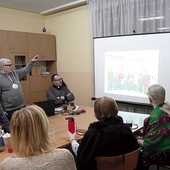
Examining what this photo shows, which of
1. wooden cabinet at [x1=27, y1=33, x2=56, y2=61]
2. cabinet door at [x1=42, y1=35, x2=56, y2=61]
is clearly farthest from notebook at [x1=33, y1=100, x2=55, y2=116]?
cabinet door at [x1=42, y1=35, x2=56, y2=61]

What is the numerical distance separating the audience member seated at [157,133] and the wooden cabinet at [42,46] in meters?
3.14

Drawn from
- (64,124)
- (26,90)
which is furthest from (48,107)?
(26,90)

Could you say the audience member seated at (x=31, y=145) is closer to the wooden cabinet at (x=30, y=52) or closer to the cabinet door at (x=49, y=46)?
the wooden cabinet at (x=30, y=52)

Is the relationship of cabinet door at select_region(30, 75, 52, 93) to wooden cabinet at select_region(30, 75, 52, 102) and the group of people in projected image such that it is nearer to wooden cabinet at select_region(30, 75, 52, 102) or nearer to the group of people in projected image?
wooden cabinet at select_region(30, 75, 52, 102)

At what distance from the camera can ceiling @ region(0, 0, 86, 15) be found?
4.23 m

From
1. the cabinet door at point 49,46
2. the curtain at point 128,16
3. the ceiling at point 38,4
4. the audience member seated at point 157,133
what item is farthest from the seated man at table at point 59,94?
the audience member seated at point 157,133

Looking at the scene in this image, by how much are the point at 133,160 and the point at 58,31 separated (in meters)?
4.02

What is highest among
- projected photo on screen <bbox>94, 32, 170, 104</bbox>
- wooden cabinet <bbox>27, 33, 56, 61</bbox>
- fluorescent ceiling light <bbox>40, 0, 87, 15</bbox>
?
fluorescent ceiling light <bbox>40, 0, 87, 15</bbox>

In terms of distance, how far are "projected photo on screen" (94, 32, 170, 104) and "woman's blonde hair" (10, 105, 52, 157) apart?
2.58 m

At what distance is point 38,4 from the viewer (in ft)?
14.5

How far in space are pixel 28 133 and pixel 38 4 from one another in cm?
389

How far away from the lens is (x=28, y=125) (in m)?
1.12

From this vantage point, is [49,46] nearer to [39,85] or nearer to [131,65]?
[39,85]

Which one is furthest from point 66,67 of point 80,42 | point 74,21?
point 74,21
